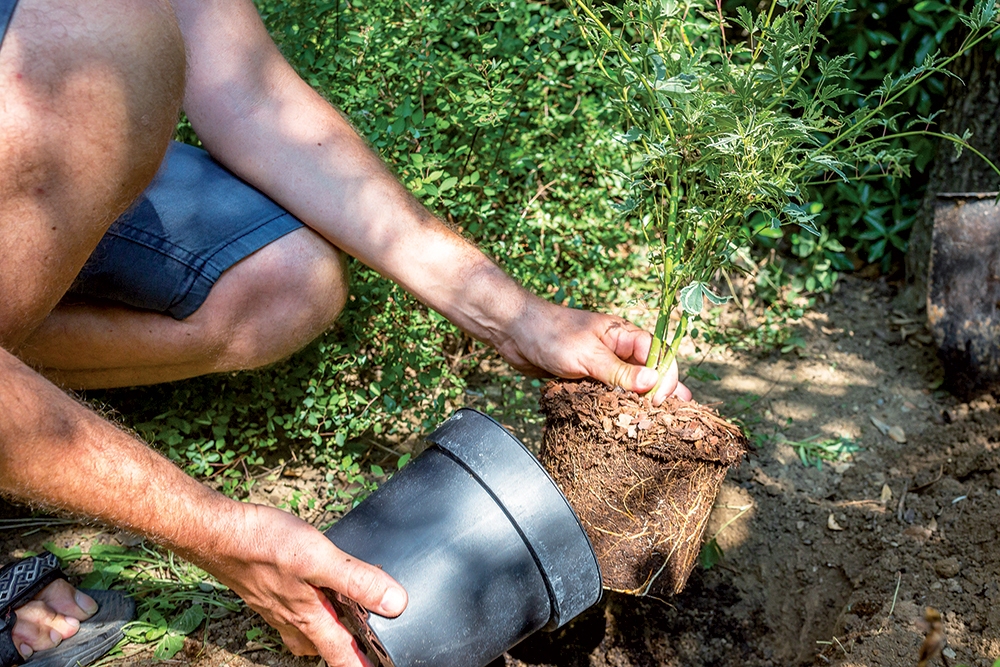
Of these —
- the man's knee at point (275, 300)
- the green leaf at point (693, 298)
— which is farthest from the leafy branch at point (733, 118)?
the man's knee at point (275, 300)

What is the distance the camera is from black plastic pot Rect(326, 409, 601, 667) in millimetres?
1455

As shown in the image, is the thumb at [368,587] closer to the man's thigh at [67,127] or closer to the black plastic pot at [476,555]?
the black plastic pot at [476,555]

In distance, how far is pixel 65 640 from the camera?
175 centimetres

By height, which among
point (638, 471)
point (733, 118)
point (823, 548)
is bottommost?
point (823, 548)

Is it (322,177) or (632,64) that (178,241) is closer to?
(322,177)

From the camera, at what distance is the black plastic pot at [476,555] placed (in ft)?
4.77

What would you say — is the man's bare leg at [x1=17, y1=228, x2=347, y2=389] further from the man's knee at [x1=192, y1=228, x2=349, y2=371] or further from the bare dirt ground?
the bare dirt ground

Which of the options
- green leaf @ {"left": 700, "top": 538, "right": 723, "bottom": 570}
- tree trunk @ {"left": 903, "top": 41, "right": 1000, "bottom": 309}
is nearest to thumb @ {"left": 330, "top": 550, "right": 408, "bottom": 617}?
green leaf @ {"left": 700, "top": 538, "right": 723, "bottom": 570}

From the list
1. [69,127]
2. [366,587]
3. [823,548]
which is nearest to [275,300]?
[69,127]

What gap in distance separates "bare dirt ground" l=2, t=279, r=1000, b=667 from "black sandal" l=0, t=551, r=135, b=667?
0.09 meters

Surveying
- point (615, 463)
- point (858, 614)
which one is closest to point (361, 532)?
point (615, 463)

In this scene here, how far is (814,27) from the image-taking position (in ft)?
4.21

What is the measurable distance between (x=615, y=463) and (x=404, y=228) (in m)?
0.76

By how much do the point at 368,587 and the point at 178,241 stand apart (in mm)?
947
